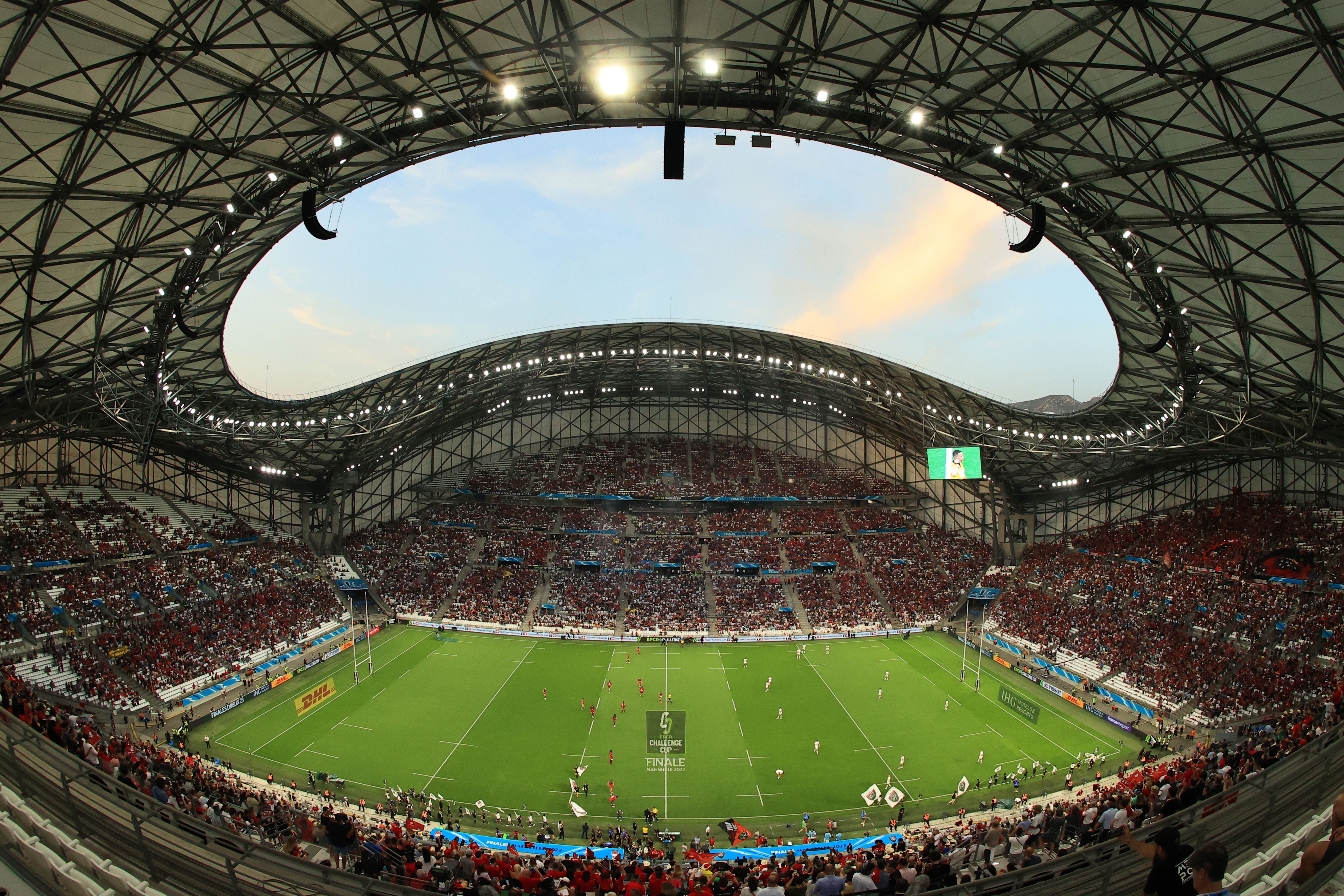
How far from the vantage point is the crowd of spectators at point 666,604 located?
144 ft

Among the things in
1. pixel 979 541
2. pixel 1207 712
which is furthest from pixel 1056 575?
pixel 1207 712

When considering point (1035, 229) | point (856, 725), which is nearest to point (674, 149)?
point (1035, 229)

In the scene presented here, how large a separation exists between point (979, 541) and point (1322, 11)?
49339 millimetres

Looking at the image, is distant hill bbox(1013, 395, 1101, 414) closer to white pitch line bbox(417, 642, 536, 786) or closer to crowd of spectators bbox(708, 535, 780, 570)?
crowd of spectators bbox(708, 535, 780, 570)

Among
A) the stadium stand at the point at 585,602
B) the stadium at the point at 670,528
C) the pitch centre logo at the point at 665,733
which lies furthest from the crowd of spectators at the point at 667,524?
the pitch centre logo at the point at 665,733

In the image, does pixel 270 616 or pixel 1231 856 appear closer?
pixel 1231 856

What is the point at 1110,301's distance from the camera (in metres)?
26.8

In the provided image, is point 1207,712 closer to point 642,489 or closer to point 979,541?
point 979,541

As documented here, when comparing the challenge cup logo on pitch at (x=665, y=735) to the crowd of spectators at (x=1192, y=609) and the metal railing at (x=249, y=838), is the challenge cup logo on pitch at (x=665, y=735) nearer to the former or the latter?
the metal railing at (x=249, y=838)

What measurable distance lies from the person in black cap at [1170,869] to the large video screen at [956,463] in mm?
36145

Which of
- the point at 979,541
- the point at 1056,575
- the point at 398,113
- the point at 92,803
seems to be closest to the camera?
the point at 92,803

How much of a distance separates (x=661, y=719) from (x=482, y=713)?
9237 mm

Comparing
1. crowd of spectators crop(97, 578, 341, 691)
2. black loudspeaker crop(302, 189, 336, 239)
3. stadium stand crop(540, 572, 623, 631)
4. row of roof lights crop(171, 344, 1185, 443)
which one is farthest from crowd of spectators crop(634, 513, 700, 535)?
black loudspeaker crop(302, 189, 336, 239)

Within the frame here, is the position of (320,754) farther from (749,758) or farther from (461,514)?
(461,514)
